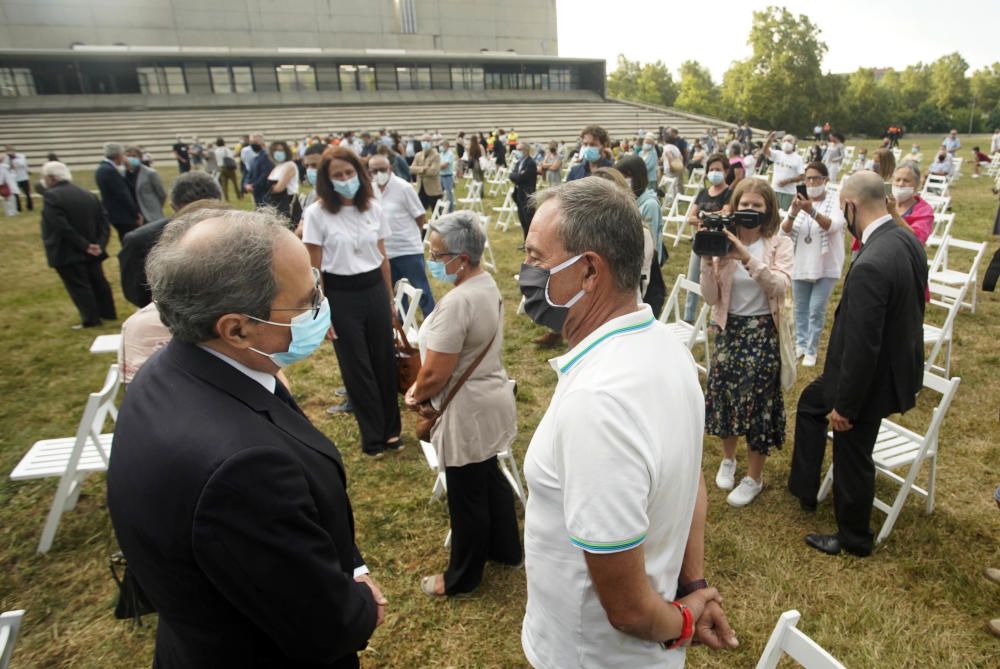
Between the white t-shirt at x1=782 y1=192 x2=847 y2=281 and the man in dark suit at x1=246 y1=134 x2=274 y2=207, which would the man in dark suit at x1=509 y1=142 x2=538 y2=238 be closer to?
the man in dark suit at x1=246 y1=134 x2=274 y2=207

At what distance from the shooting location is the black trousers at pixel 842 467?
121 inches

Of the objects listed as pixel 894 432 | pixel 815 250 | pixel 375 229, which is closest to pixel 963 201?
pixel 815 250

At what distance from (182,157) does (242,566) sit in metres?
25.2

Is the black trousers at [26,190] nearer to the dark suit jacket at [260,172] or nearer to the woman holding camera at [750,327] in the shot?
the dark suit jacket at [260,172]

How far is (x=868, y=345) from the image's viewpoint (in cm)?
281

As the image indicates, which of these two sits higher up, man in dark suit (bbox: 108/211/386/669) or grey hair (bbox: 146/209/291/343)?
grey hair (bbox: 146/209/291/343)

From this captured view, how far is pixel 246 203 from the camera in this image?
16.6 meters

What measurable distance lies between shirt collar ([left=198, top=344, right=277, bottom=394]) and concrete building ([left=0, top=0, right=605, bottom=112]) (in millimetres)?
47065

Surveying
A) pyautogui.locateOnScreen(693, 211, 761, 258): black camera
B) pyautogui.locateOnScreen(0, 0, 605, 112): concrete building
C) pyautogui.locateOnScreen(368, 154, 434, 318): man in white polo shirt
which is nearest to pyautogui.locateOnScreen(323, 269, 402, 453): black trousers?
pyautogui.locateOnScreen(368, 154, 434, 318): man in white polo shirt

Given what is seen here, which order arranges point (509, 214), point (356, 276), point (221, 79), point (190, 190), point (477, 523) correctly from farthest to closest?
point (221, 79)
point (509, 214)
point (356, 276)
point (190, 190)
point (477, 523)

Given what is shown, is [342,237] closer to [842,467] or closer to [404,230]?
[404,230]

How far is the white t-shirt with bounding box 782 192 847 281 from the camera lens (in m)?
5.50

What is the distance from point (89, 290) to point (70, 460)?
494cm

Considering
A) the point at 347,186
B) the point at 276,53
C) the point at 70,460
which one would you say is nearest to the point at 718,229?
the point at 347,186
